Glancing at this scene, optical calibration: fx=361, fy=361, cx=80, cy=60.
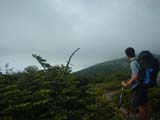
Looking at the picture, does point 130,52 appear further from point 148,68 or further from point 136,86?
point 136,86

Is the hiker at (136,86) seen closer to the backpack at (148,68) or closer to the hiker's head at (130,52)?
the hiker's head at (130,52)

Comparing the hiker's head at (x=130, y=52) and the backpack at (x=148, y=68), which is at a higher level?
the hiker's head at (x=130, y=52)

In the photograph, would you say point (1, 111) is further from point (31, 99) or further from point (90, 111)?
point (90, 111)

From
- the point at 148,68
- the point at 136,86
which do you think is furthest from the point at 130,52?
the point at 136,86

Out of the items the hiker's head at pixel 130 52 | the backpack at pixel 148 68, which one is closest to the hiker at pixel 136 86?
the hiker's head at pixel 130 52

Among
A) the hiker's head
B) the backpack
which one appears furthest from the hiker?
the backpack

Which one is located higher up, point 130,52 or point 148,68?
point 130,52

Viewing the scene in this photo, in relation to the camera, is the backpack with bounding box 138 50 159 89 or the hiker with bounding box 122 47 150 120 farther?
the hiker with bounding box 122 47 150 120

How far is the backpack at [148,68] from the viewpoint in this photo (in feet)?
26.9

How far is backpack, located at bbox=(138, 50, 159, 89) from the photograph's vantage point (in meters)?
8.20

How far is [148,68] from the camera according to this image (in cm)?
822

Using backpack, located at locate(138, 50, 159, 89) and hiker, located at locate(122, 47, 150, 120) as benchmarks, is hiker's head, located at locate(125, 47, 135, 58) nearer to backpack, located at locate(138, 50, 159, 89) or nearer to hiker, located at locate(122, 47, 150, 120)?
hiker, located at locate(122, 47, 150, 120)

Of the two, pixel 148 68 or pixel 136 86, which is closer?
pixel 148 68

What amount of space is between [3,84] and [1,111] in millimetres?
837
